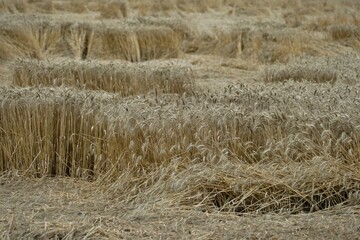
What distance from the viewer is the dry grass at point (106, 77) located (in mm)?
7023

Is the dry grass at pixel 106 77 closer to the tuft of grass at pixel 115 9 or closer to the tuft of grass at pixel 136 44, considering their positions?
the tuft of grass at pixel 136 44

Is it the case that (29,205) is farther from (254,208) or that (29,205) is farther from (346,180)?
(346,180)

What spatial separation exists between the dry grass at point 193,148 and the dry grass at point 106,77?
2.27 metres

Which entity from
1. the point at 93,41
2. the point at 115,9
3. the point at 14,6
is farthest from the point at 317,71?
the point at 14,6

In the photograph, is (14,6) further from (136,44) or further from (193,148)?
(193,148)

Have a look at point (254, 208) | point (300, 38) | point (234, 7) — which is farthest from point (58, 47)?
point (234, 7)

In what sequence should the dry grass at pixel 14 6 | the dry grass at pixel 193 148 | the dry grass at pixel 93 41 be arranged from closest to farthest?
the dry grass at pixel 193 148 → the dry grass at pixel 93 41 → the dry grass at pixel 14 6

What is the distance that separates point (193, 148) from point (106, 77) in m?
3.30

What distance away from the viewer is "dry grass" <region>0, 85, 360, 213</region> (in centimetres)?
363

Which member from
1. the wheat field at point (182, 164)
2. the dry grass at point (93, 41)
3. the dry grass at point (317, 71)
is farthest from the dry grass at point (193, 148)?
the dry grass at point (93, 41)

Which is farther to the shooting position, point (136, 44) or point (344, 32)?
point (344, 32)

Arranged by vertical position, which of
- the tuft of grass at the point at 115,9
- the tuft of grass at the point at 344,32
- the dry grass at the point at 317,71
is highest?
the dry grass at the point at 317,71

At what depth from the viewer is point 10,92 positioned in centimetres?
463

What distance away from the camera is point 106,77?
280 inches
